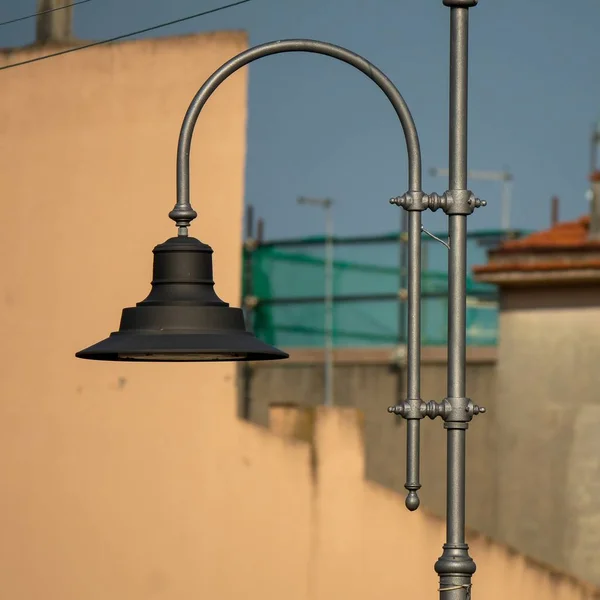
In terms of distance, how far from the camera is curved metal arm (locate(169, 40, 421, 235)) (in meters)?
6.15

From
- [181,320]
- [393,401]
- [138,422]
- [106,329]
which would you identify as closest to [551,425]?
[393,401]

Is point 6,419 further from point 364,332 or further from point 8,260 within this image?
point 364,332

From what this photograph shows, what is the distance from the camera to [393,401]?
1769 centimetres

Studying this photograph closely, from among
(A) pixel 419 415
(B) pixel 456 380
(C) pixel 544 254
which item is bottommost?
(A) pixel 419 415

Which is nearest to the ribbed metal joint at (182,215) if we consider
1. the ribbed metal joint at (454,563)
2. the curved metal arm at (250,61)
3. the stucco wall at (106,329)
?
the curved metal arm at (250,61)

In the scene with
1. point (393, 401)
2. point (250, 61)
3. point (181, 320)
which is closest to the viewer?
point (181, 320)

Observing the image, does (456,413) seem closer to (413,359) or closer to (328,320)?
(413,359)

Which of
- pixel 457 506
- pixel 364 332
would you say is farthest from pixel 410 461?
pixel 364 332

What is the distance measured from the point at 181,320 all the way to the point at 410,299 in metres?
0.93

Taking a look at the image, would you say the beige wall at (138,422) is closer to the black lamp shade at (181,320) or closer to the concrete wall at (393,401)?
the concrete wall at (393,401)

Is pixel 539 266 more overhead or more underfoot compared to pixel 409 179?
more overhead

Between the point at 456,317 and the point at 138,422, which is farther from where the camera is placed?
the point at 138,422

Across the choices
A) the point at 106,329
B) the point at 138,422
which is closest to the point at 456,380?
the point at 138,422

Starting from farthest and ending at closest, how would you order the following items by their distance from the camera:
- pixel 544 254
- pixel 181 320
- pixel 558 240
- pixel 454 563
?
1. pixel 558 240
2. pixel 544 254
3. pixel 454 563
4. pixel 181 320
